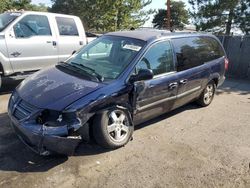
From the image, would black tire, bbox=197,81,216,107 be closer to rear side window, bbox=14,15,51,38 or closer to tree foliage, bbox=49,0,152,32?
rear side window, bbox=14,15,51,38

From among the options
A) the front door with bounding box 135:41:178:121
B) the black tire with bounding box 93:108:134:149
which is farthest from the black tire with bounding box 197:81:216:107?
the black tire with bounding box 93:108:134:149

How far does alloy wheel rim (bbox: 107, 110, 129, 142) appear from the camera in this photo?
4.14 meters

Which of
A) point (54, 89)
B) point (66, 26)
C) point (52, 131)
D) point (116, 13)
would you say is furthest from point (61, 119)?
point (116, 13)

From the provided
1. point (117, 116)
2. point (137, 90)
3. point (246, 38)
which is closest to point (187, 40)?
point (137, 90)

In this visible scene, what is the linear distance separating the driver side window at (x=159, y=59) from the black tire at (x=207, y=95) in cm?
162

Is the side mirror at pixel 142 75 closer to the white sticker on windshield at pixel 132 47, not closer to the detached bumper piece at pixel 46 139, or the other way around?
the white sticker on windshield at pixel 132 47

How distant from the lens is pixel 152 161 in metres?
4.07

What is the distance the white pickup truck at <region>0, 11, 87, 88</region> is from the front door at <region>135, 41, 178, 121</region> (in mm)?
3584

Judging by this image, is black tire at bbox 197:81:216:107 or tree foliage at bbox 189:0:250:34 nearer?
black tire at bbox 197:81:216:107

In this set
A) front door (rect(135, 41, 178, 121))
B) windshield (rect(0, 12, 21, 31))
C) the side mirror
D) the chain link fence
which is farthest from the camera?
the chain link fence

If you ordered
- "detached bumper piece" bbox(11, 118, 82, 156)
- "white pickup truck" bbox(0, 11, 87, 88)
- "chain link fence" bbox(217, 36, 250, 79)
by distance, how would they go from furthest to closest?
"chain link fence" bbox(217, 36, 250, 79), "white pickup truck" bbox(0, 11, 87, 88), "detached bumper piece" bbox(11, 118, 82, 156)

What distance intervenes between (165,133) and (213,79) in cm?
218

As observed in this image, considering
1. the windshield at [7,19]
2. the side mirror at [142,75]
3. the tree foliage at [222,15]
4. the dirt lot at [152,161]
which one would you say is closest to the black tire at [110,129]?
the dirt lot at [152,161]

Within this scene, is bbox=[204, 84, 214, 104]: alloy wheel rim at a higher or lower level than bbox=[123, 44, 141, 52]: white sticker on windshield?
lower
